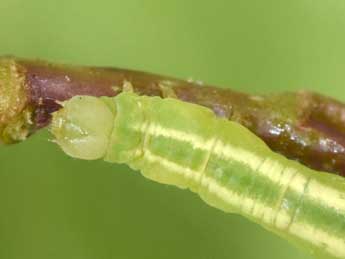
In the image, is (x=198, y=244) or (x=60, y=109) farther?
(x=198, y=244)

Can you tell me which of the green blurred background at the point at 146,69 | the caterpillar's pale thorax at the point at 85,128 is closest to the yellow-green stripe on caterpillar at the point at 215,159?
the caterpillar's pale thorax at the point at 85,128

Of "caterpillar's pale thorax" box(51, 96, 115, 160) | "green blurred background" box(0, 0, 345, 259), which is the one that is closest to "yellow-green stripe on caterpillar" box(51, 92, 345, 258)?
"caterpillar's pale thorax" box(51, 96, 115, 160)

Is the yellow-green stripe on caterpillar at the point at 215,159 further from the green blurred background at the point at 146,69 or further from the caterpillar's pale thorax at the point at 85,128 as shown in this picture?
the green blurred background at the point at 146,69

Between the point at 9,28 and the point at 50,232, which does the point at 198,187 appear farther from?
the point at 9,28

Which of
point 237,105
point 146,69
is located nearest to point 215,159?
point 237,105

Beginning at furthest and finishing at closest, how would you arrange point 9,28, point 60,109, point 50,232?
1. point 9,28
2. point 50,232
3. point 60,109

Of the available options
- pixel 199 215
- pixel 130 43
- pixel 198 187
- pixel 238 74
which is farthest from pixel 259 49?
pixel 198 187

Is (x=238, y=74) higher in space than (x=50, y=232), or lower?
higher

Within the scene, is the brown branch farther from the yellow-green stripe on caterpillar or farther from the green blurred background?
the green blurred background
